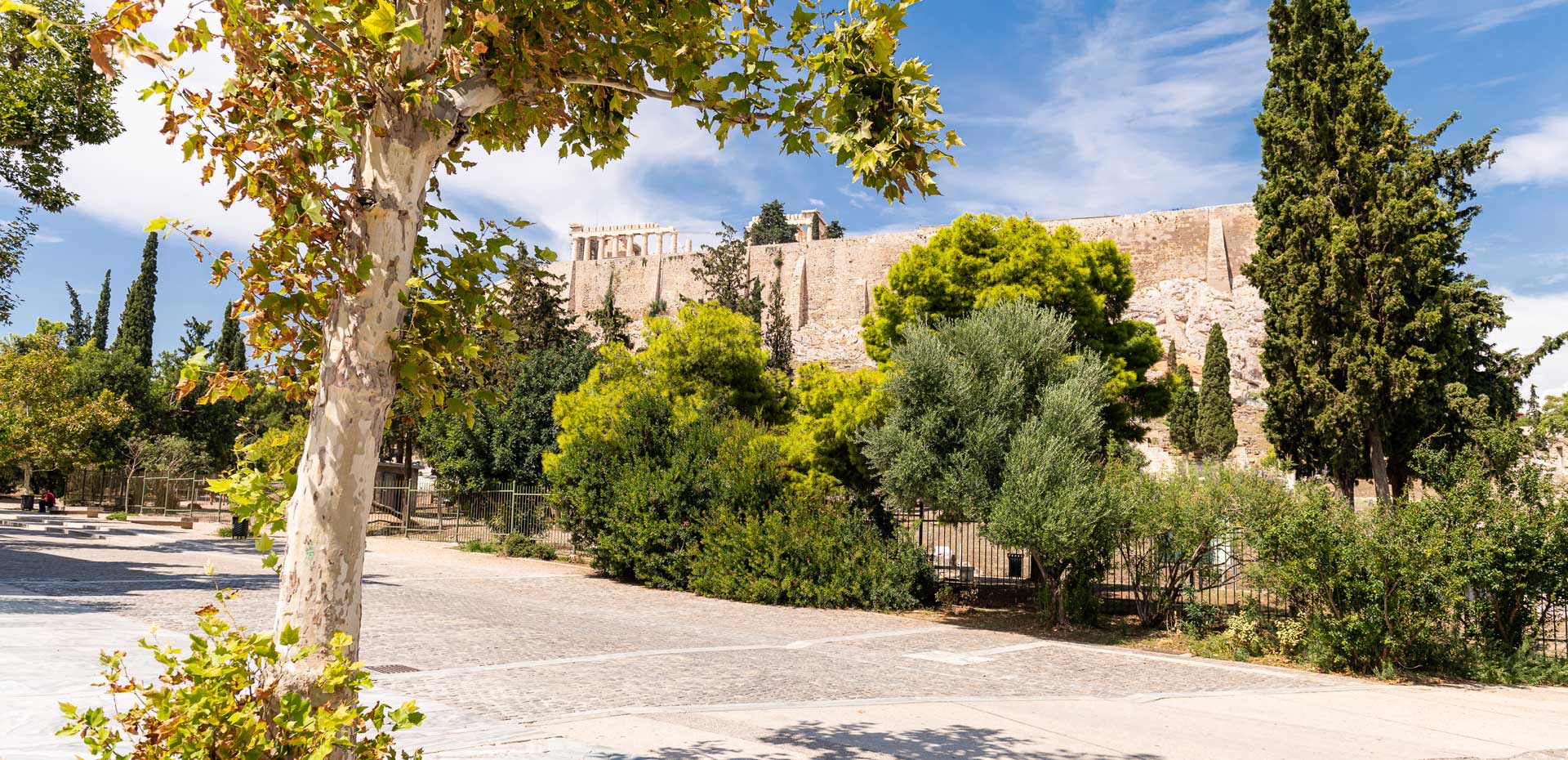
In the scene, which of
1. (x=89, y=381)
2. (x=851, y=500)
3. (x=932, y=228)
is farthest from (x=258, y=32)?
(x=932, y=228)

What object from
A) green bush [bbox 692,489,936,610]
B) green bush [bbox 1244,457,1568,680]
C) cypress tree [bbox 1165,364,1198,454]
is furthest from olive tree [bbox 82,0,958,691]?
cypress tree [bbox 1165,364,1198,454]

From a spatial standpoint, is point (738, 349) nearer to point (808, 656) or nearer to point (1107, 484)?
point (1107, 484)

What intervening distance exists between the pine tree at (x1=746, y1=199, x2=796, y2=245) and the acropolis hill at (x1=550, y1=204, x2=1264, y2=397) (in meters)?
3.37

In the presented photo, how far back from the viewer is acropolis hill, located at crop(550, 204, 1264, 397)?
63.1 metres

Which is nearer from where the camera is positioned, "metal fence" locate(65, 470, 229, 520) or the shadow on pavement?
the shadow on pavement

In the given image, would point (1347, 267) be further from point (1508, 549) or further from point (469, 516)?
point (469, 516)

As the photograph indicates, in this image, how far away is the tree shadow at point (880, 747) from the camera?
5.05 meters

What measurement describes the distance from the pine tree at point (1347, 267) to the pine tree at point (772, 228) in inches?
2722

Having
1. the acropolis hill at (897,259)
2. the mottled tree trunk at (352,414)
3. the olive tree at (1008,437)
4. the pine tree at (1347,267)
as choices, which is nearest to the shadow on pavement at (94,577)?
the olive tree at (1008,437)

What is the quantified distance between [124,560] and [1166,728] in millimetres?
18518

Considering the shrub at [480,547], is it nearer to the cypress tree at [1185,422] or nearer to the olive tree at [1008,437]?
the olive tree at [1008,437]

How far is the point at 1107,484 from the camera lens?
42.3 feet

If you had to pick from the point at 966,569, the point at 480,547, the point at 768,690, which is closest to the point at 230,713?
the point at 768,690

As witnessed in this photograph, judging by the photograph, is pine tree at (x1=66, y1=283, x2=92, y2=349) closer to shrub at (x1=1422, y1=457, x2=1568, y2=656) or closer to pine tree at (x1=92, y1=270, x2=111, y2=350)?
pine tree at (x1=92, y1=270, x2=111, y2=350)
